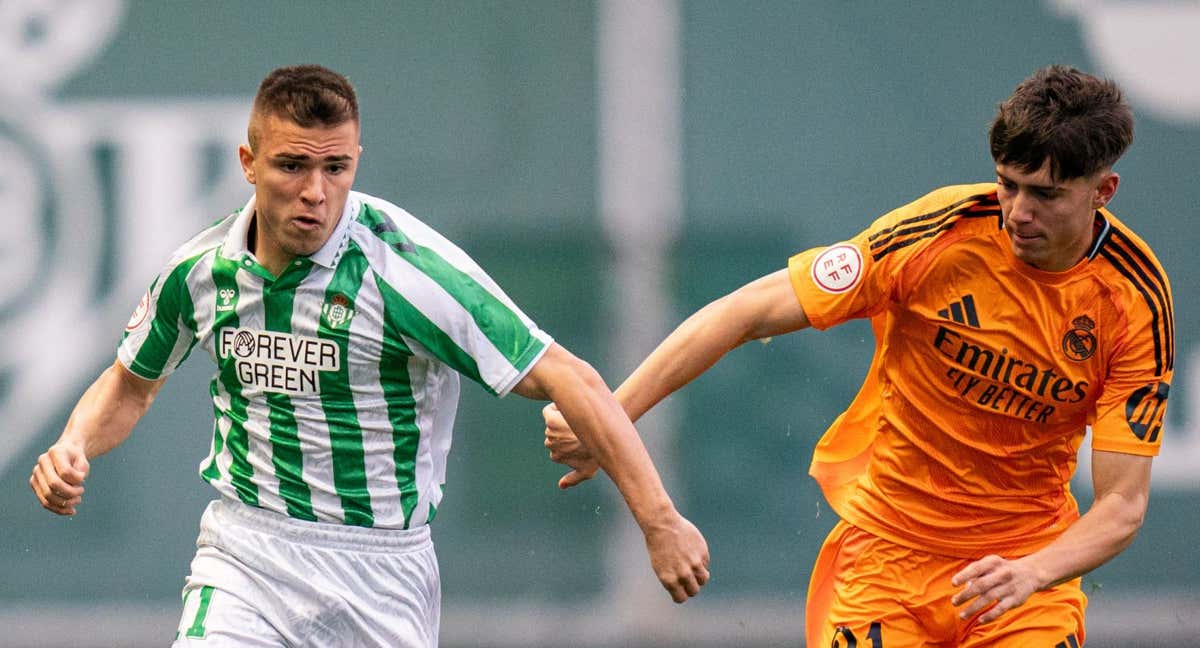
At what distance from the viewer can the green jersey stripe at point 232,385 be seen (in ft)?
13.8

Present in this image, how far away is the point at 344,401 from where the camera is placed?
419 centimetres

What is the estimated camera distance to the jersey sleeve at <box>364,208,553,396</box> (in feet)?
13.2

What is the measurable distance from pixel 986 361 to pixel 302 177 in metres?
1.82

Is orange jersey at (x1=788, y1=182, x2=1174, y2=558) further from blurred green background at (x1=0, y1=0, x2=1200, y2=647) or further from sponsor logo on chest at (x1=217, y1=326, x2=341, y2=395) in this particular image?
blurred green background at (x1=0, y1=0, x2=1200, y2=647)

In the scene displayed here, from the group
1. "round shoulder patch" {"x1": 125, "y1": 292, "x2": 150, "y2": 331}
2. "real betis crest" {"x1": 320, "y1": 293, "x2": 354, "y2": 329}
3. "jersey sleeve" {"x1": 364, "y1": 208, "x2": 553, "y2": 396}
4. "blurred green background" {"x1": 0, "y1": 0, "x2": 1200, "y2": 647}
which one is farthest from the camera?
"blurred green background" {"x1": 0, "y1": 0, "x2": 1200, "y2": 647}

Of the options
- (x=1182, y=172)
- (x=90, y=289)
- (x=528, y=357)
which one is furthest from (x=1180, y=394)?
(x=90, y=289)

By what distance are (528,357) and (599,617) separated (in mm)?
3507

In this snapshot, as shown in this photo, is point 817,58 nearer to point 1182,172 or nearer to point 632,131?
point 632,131

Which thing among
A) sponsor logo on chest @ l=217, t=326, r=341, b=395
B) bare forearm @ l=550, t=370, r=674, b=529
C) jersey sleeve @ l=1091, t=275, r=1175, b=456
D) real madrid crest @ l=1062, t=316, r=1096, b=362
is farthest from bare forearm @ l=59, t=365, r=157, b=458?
jersey sleeve @ l=1091, t=275, r=1175, b=456

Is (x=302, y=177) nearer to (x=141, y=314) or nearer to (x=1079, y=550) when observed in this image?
(x=141, y=314)

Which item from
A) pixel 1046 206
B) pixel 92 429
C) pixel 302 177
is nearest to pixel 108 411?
pixel 92 429

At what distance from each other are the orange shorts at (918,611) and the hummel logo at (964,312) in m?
0.64

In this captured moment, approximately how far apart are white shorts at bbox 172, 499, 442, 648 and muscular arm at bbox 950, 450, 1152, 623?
143 cm

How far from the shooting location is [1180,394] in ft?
23.8
